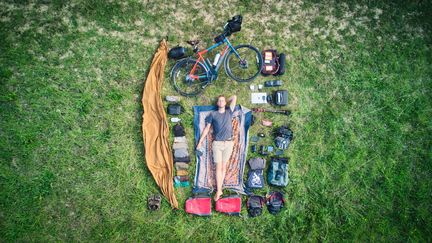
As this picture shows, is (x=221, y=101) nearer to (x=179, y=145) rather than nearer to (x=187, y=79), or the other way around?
(x=187, y=79)

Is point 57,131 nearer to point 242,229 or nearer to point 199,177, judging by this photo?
point 199,177

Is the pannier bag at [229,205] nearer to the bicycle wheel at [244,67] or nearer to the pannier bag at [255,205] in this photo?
the pannier bag at [255,205]

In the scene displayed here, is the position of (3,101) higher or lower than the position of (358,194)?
higher

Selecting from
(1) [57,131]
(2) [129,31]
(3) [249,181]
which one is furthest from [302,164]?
(1) [57,131]

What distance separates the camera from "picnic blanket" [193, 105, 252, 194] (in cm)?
702

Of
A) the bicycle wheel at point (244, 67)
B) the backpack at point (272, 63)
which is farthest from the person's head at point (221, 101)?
the backpack at point (272, 63)

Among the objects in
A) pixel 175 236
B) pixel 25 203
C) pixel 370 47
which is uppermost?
pixel 370 47

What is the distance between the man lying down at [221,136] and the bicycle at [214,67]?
2.13 ft

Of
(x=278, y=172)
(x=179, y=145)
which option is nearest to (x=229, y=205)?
(x=278, y=172)

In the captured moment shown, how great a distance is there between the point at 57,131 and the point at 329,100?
6.76m

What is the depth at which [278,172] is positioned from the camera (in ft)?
22.7

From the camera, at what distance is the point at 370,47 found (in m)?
7.34

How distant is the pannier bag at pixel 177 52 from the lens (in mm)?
6773

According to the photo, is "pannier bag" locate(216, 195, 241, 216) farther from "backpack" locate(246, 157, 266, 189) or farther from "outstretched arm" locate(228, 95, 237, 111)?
"outstretched arm" locate(228, 95, 237, 111)
